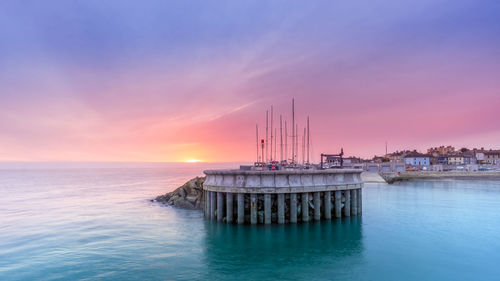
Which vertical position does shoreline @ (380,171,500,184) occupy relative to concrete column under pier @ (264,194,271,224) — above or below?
below

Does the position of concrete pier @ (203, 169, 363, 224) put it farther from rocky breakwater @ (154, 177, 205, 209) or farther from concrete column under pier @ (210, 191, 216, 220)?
rocky breakwater @ (154, 177, 205, 209)

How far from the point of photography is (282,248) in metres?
22.4

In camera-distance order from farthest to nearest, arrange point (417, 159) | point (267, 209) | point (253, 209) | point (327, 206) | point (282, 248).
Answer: point (417, 159)
point (327, 206)
point (253, 209)
point (267, 209)
point (282, 248)

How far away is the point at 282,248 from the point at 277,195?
6.53 m

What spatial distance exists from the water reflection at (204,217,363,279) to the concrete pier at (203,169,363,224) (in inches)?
43.3

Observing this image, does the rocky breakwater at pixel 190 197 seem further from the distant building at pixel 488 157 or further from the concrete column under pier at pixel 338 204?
the distant building at pixel 488 157

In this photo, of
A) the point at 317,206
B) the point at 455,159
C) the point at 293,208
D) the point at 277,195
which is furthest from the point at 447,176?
the point at 277,195

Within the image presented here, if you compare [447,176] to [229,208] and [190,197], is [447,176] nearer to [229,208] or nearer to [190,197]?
[190,197]

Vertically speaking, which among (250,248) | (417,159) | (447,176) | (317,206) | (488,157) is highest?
(488,157)

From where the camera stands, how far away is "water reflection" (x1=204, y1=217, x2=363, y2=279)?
62.4 feet

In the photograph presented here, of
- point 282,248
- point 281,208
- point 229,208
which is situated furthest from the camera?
point 229,208

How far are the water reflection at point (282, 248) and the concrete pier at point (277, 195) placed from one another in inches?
43.3

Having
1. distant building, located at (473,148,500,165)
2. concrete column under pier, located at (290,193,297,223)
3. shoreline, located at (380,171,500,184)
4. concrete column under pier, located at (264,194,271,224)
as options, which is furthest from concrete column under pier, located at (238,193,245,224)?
distant building, located at (473,148,500,165)

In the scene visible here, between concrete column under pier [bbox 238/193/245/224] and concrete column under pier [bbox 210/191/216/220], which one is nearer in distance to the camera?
concrete column under pier [bbox 238/193/245/224]
